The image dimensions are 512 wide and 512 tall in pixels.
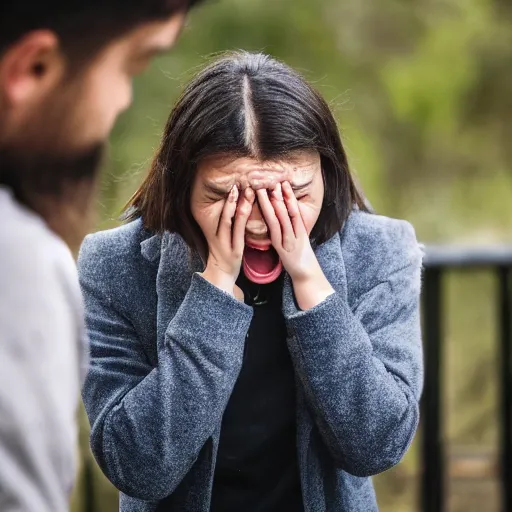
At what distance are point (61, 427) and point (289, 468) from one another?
0.88 metres

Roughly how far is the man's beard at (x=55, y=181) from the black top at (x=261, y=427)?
0.76 meters

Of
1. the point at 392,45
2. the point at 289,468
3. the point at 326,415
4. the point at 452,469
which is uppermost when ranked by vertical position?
the point at 392,45

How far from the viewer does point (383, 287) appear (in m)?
1.68

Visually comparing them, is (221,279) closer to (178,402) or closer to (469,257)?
(178,402)

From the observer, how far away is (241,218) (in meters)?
1.50

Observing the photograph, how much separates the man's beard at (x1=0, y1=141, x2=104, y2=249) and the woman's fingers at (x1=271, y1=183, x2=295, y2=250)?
A: 57 centimetres

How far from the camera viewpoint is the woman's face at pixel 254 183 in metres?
1.52

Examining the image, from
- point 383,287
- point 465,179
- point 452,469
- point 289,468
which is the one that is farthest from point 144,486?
point 465,179

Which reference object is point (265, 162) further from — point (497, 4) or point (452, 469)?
point (497, 4)

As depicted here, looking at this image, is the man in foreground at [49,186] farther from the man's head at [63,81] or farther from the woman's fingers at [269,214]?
the woman's fingers at [269,214]

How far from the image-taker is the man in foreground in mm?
841

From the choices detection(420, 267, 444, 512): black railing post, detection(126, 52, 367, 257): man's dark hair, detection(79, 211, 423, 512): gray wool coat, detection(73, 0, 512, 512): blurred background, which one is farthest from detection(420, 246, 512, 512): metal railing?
detection(73, 0, 512, 512): blurred background

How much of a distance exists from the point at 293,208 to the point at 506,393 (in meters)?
1.77

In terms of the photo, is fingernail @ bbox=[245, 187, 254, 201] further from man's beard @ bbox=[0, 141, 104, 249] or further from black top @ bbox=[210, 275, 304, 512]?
man's beard @ bbox=[0, 141, 104, 249]
